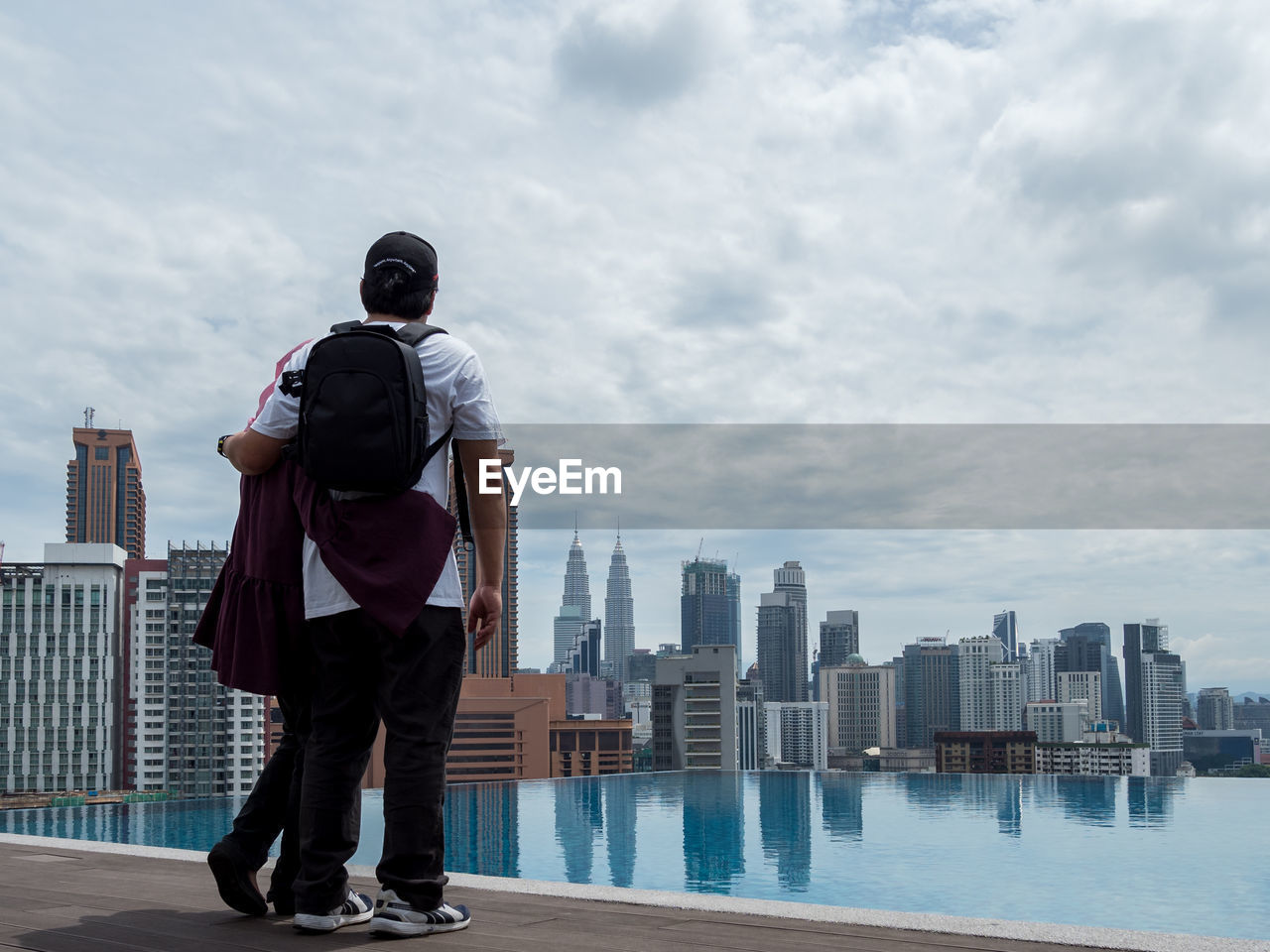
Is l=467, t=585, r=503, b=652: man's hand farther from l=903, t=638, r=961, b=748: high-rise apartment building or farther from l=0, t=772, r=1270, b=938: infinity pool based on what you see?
l=903, t=638, r=961, b=748: high-rise apartment building

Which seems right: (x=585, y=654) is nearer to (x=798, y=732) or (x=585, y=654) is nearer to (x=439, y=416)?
(x=798, y=732)

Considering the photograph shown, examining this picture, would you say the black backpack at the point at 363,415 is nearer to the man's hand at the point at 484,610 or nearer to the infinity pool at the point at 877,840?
the man's hand at the point at 484,610

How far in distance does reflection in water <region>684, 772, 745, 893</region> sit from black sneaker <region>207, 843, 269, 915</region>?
2.30 meters

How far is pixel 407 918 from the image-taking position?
141 centimetres

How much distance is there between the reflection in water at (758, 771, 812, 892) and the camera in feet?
23.2

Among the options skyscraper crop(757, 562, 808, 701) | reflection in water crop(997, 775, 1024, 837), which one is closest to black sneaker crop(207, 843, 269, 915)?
reflection in water crop(997, 775, 1024, 837)

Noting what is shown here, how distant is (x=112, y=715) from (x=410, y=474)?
193ft

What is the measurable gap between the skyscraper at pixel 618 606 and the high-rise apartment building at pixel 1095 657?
81.6 meters

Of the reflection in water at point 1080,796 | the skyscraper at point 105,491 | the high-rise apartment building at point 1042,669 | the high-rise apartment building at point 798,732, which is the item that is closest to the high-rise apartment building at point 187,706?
the high-rise apartment building at point 798,732

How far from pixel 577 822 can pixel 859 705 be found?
246ft

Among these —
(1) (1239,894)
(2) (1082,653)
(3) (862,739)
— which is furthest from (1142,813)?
(2) (1082,653)

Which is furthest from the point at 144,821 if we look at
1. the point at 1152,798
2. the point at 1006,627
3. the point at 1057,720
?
the point at 1006,627

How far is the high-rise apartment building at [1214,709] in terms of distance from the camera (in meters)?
73.0

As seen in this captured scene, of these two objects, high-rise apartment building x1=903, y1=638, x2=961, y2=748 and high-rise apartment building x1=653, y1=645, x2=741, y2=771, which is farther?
high-rise apartment building x1=903, y1=638, x2=961, y2=748
